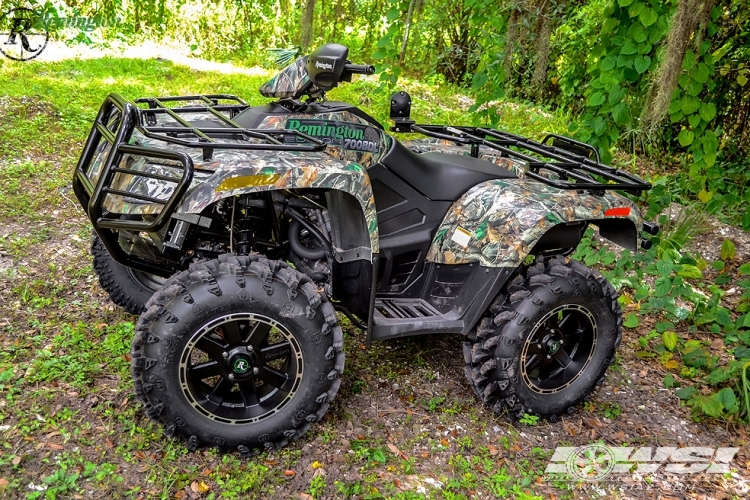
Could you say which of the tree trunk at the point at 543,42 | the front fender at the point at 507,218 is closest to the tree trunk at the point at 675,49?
the front fender at the point at 507,218

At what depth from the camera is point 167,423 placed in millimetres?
2791

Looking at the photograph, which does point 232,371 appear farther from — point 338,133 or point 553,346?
point 553,346

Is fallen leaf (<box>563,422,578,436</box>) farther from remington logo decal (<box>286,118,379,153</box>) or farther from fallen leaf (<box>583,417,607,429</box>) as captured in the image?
remington logo decal (<box>286,118,379,153</box>)

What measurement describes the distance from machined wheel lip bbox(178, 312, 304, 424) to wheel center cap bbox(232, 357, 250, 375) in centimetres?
1

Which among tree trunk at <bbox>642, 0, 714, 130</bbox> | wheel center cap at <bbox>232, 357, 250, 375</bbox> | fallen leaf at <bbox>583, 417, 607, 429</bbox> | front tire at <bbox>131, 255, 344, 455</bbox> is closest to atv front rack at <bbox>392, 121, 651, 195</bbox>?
tree trunk at <bbox>642, 0, 714, 130</bbox>

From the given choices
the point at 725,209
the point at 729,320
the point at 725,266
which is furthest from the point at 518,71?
the point at 729,320

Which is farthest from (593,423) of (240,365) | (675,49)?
(675,49)

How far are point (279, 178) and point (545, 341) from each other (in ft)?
5.51

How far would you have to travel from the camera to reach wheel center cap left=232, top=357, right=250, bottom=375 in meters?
2.86

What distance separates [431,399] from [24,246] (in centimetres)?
301

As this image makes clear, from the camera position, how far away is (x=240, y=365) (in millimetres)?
2869

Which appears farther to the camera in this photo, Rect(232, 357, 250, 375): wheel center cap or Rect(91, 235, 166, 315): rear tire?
Rect(91, 235, 166, 315): rear tire

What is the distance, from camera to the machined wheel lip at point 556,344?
11.0 feet

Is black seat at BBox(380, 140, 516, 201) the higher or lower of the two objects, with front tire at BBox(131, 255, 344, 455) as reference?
higher
